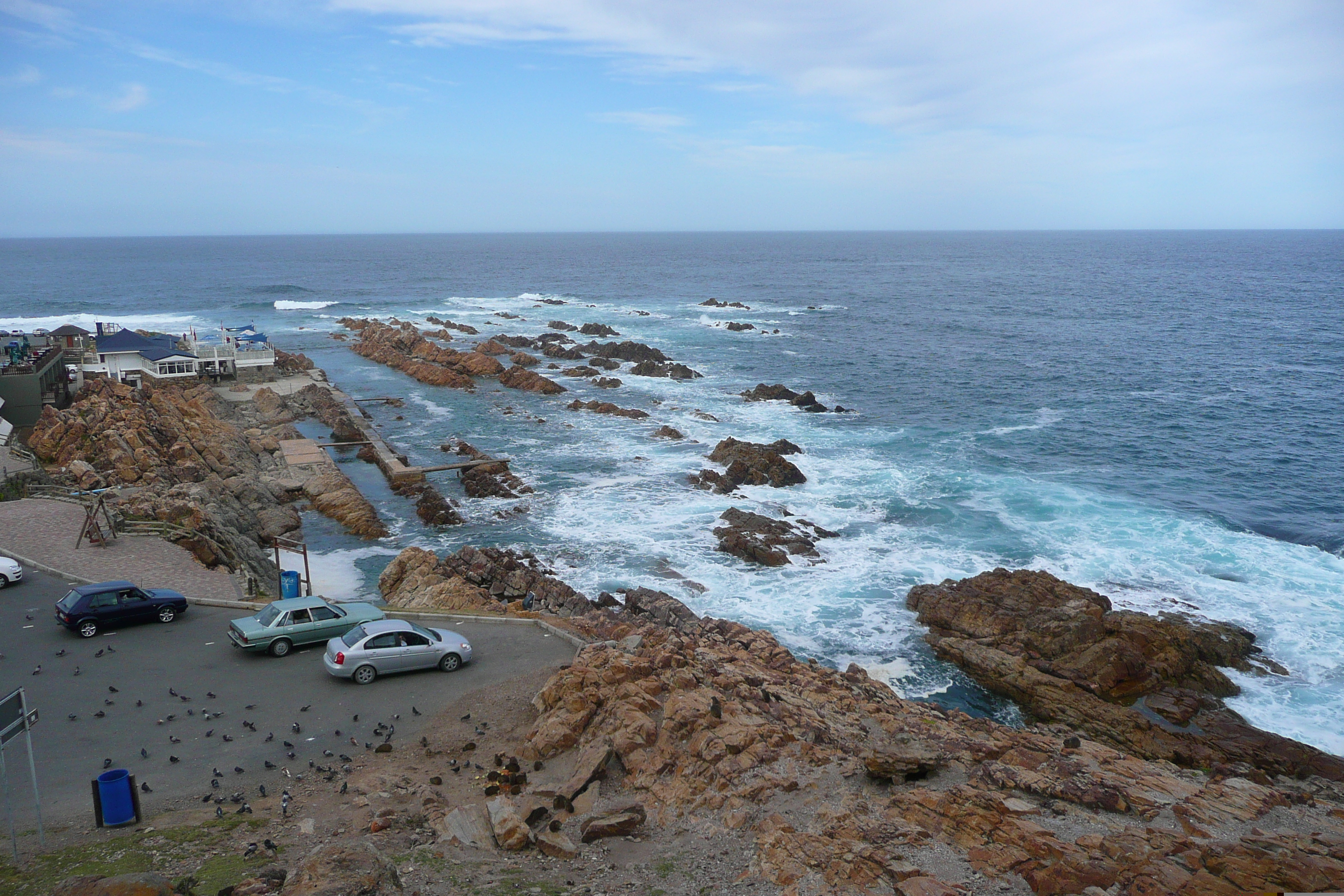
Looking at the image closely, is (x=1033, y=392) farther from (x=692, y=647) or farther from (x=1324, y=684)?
(x=692, y=647)

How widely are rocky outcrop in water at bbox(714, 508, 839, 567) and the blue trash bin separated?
21.7 m

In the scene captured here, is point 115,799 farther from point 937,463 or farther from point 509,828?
point 937,463

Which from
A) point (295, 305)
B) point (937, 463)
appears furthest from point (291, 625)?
point (295, 305)

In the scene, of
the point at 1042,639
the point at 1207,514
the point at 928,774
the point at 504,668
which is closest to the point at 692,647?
the point at 504,668

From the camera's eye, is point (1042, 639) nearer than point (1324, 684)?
No

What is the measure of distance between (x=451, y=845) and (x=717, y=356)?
2521 inches

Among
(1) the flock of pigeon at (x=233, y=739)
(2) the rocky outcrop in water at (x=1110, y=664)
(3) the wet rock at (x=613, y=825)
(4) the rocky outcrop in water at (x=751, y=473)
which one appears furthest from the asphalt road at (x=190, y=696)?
(4) the rocky outcrop in water at (x=751, y=473)

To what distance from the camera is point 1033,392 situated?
5788 cm

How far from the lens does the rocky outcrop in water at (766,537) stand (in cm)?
3017

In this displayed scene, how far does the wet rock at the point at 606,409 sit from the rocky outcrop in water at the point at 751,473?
1219 cm

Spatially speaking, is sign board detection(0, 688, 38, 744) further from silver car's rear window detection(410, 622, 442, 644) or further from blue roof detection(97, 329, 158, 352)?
blue roof detection(97, 329, 158, 352)

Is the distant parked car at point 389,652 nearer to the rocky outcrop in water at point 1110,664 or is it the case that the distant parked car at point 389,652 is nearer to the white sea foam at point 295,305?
the rocky outcrop in water at point 1110,664


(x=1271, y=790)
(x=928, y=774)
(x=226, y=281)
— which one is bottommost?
(x=1271, y=790)

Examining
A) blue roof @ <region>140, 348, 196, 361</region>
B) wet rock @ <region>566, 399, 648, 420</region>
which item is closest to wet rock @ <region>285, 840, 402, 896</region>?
wet rock @ <region>566, 399, 648, 420</region>
